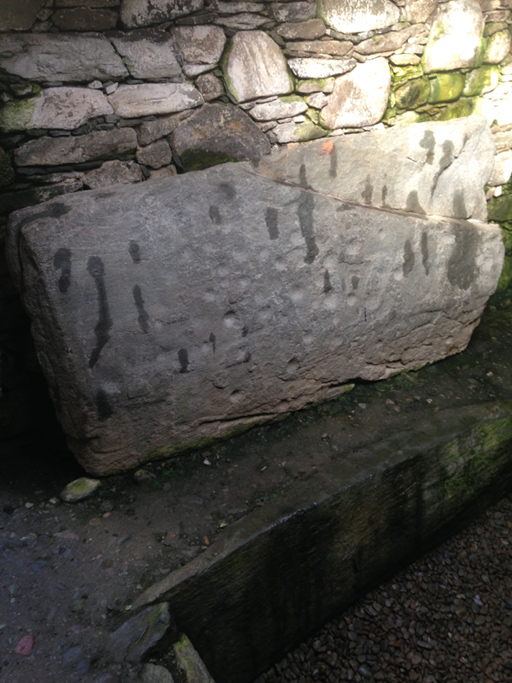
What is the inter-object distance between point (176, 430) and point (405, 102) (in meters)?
1.82

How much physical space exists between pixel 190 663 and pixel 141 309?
1058mm

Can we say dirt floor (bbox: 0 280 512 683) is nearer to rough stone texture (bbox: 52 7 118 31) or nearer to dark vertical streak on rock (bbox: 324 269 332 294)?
dark vertical streak on rock (bbox: 324 269 332 294)

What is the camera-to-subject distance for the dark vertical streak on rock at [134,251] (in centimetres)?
182

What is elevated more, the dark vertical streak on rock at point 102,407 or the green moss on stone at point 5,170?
the green moss on stone at point 5,170

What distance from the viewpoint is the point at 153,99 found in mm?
2025

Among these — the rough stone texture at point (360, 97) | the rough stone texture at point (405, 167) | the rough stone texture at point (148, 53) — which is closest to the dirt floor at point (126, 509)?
the rough stone texture at point (405, 167)

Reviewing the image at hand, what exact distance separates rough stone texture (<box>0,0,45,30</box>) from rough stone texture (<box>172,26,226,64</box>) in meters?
0.47

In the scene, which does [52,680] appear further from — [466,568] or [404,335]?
[404,335]

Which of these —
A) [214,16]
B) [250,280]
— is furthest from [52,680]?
[214,16]

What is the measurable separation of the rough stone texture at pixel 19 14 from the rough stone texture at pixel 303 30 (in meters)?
0.90

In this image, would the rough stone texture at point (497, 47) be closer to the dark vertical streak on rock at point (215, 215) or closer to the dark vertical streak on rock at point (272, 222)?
the dark vertical streak on rock at point (272, 222)

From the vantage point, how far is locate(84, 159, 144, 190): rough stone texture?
204 centimetres

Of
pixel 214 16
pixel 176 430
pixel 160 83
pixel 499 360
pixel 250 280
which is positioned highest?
pixel 214 16

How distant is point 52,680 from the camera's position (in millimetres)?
1438
